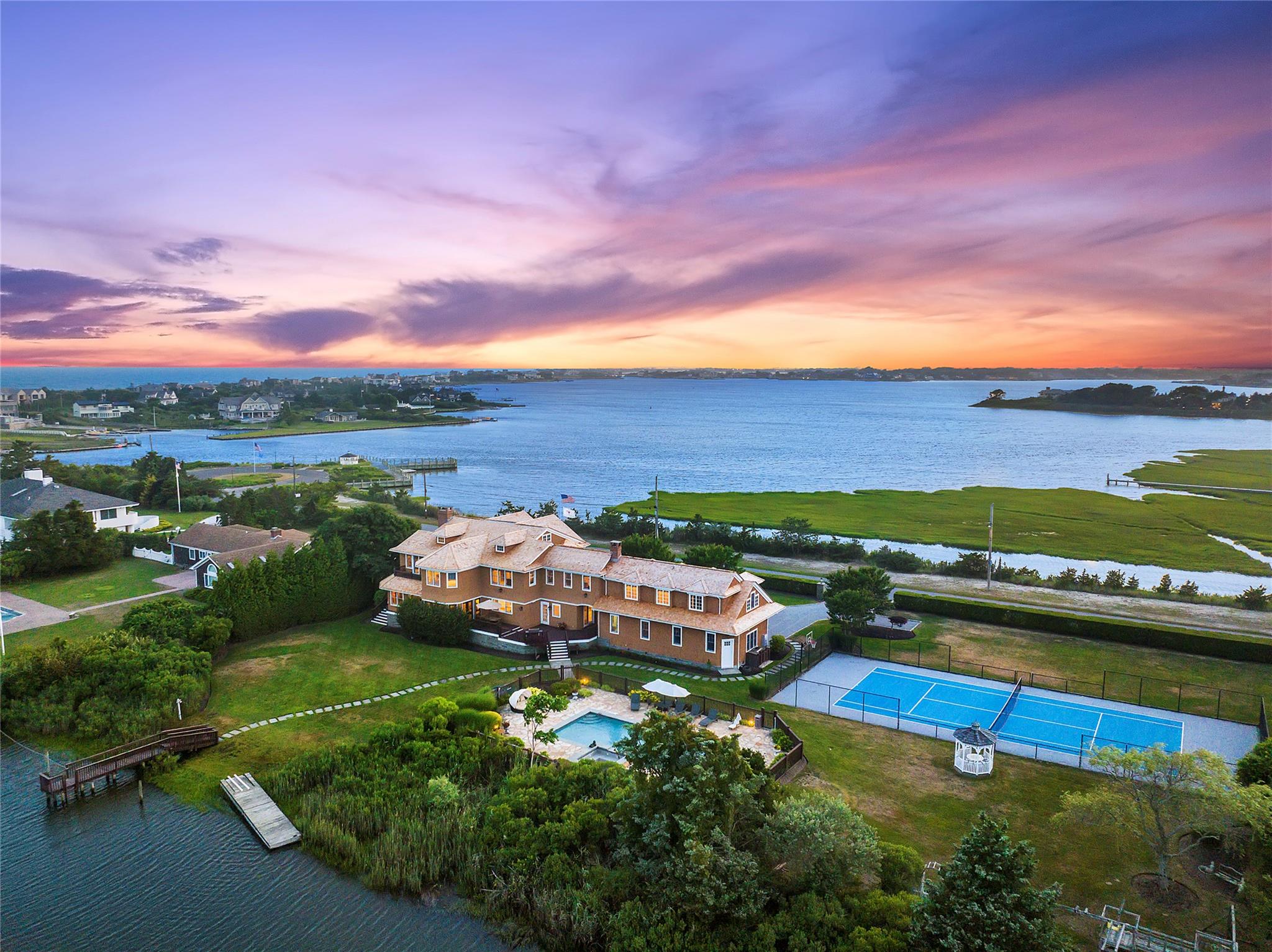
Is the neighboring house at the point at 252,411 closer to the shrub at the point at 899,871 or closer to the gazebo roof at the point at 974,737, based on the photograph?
the gazebo roof at the point at 974,737

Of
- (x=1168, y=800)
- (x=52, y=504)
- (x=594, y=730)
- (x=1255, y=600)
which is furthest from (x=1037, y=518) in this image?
(x=52, y=504)

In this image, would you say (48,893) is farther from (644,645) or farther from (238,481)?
(238,481)

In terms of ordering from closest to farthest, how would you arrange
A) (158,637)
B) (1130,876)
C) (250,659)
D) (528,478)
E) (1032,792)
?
(1130,876)
(1032,792)
(158,637)
(250,659)
(528,478)

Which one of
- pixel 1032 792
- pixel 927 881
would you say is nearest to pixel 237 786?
pixel 927 881

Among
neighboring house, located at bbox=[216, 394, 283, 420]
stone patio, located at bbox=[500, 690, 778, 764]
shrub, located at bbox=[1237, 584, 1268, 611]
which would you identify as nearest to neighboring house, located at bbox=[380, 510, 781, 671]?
stone patio, located at bbox=[500, 690, 778, 764]

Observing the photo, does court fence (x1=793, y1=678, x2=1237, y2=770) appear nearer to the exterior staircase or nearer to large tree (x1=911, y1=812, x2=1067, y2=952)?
the exterior staircase

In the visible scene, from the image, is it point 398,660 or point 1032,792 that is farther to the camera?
point 398,660

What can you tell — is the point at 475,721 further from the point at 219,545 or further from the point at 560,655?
the point at 219,545
